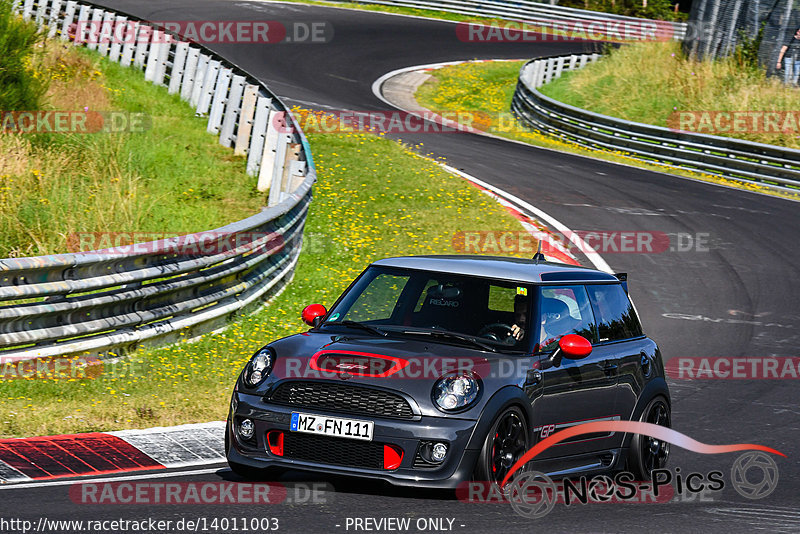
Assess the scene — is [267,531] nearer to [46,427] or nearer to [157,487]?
[157,487]

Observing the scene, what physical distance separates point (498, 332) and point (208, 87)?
13.7m

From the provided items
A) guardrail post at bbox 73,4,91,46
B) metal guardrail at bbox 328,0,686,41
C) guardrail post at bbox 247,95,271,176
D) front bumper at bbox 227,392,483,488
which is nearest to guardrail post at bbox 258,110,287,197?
guardrail post at bbox 247,95,271,176

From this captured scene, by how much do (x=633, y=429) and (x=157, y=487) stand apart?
138 inches

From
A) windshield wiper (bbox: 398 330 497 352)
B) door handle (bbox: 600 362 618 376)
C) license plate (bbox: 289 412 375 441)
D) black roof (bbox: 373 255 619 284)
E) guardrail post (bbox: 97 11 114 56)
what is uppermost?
guardrail post (bbox: 97 11 114 56)

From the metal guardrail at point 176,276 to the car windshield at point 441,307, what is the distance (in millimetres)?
2957

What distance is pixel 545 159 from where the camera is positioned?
83.8 ft

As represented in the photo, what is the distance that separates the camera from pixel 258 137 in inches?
685

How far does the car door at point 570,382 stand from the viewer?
24.3 feet

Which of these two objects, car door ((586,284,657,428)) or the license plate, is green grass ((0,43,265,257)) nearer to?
the license plate

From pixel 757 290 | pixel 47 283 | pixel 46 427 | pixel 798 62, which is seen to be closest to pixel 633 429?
pixel 46 427

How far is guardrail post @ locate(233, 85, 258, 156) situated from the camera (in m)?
18.1

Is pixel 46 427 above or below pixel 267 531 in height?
below

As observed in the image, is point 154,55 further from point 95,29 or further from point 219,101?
point 219,101

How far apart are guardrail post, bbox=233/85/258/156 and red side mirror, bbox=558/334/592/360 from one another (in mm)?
11574
